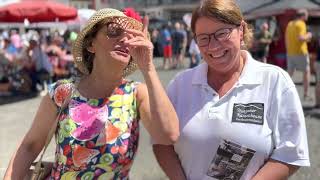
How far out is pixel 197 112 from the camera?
2.24m

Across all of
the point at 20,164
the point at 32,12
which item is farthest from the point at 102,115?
the point at 32,12

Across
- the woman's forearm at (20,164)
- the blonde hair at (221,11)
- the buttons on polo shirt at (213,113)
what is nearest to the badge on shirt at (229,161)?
the buttons on polo shirt at (213,113)

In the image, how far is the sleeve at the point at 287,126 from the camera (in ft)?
7.00

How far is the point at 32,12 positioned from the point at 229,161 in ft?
34.6

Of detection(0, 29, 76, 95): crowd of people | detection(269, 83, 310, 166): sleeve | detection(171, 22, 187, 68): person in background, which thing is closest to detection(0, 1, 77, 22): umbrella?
detection(0, 29, 76, 95): crowd of people

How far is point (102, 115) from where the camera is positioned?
7.70 ft

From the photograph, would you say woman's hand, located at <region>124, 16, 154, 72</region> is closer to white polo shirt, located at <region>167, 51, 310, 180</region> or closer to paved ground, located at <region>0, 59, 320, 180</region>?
white polo shirt, located at <region>167, 51, 310, 180</region>

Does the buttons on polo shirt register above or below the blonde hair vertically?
below

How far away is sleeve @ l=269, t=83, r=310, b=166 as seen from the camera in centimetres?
213

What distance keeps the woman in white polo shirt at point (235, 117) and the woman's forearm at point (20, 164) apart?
0.71 meters

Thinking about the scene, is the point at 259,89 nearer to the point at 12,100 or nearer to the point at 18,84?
the point at 12,100

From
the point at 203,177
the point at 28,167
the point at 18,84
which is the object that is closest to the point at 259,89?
the point at 203,177

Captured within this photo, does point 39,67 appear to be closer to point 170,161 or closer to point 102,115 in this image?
point 102,115

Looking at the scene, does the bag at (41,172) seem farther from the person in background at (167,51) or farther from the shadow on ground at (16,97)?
the person in background at (167,51)
